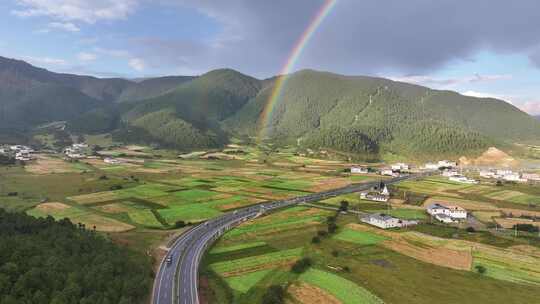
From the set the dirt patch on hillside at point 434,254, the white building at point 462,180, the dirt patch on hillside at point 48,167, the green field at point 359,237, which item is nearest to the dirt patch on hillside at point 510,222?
the dirt patch on hillside at point 434,254

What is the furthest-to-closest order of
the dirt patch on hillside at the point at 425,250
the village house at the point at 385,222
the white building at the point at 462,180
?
1. the white building at the point at 462,180
2. the village house at the point at 385,222
3. the dirt patch on hillside at the point at 425,250

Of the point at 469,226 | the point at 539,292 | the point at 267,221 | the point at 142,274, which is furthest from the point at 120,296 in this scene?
the point at 469,226

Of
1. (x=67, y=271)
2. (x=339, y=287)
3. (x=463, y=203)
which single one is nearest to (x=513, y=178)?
(x=463, y=203)

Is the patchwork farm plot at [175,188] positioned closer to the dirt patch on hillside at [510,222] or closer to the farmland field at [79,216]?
the farmland field at [79,216]

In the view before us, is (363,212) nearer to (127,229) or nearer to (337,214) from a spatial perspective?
(337,214)

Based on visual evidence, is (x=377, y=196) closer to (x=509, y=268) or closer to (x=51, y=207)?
(x=509, y=268)

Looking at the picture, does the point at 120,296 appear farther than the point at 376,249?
No

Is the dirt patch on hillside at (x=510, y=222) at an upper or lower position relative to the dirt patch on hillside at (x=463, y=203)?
lower
